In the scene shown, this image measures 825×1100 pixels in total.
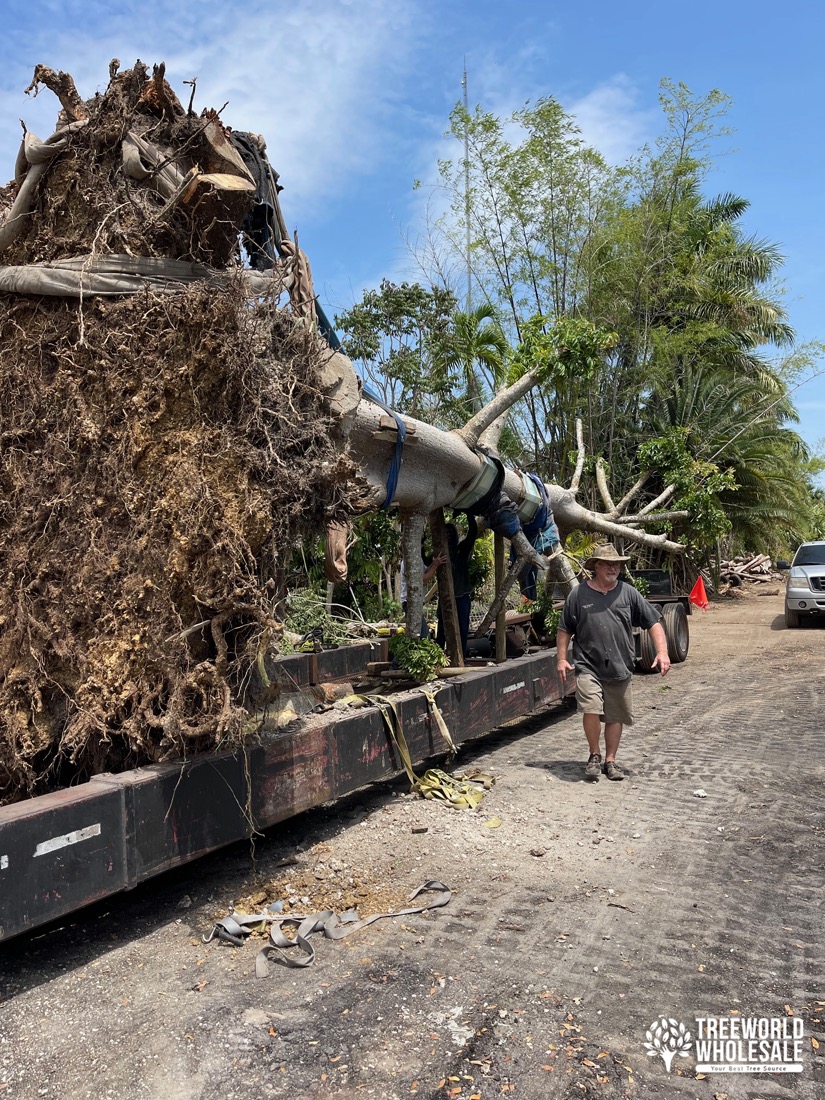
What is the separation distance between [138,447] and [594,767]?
410 cm

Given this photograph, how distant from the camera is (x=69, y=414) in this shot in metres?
4.04

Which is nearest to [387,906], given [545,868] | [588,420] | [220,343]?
[545,868]

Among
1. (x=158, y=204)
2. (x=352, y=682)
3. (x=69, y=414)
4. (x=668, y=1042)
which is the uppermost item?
(x=158, y=204)

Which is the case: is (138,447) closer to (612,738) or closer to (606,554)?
(606,554)

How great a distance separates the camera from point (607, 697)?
6492 millimetres

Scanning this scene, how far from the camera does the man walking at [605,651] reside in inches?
252

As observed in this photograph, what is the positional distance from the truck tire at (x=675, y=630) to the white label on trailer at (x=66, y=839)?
35.2 feet

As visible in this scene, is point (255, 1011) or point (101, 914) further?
point (101, 914)

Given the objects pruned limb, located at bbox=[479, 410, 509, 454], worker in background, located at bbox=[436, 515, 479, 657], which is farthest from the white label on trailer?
pruned limb, located at bbox=[479, 410, 509, 454]

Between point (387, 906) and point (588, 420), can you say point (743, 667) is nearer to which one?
point (387, 906)

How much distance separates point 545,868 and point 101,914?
88.1 inches

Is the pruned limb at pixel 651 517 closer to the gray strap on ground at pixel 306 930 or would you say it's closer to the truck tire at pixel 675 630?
the truck tire at pixel 675 630

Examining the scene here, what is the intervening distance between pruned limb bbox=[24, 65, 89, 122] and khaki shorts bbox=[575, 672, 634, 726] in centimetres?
480

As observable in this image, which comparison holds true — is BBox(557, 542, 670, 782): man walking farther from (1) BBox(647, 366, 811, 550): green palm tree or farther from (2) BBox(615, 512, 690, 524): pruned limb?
(1) BBox(647, 366, 811, 550): green palm tree
